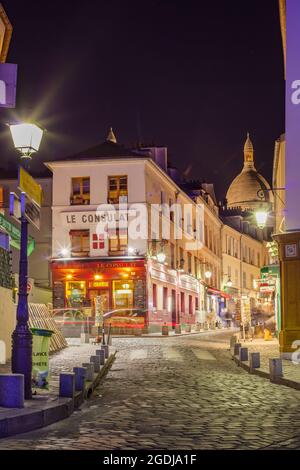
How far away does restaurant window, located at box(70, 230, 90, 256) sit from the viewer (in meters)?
42.4

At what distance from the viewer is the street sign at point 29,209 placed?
11.1 meters

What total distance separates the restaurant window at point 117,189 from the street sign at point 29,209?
100 ft

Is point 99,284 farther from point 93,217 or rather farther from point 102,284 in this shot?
point 93,217

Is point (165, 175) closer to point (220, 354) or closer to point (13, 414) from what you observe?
point (220, 354)

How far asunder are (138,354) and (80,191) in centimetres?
2151

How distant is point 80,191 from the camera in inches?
1703

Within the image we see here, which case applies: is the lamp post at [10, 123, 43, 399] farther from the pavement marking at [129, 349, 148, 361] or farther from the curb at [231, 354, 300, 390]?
the pavement marking at [129, 349, 148, 361]

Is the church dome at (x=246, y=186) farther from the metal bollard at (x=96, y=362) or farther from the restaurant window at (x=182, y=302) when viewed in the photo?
the metal bollard at (x=96, y=362)

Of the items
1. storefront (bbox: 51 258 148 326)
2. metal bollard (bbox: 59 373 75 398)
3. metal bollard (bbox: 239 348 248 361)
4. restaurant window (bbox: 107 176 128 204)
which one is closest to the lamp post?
metal bollard (bbox: 59 373 75 398)

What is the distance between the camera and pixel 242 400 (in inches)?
458

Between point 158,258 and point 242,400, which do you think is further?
point 158,258
